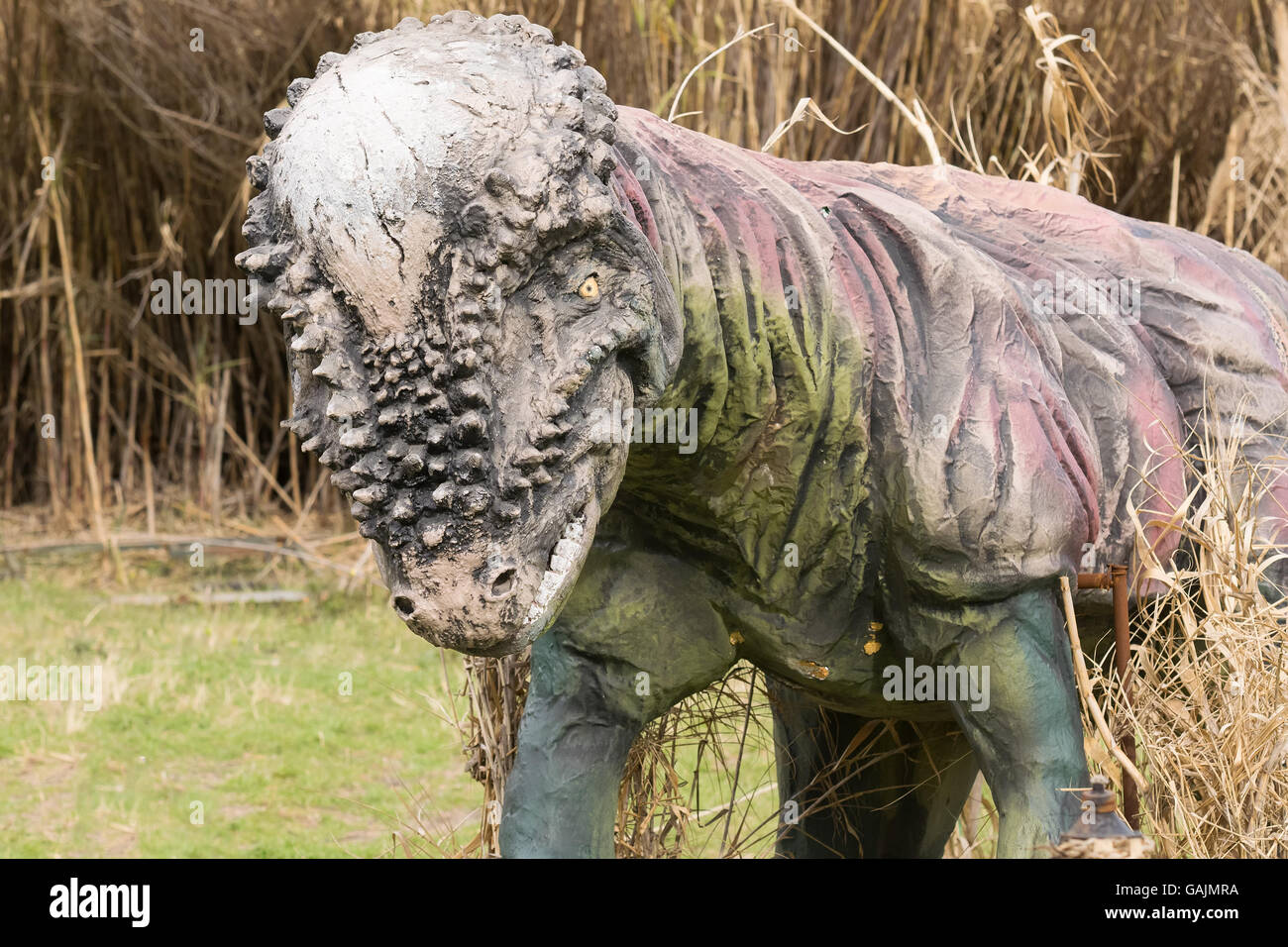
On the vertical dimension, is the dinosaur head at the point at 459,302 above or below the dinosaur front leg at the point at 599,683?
above

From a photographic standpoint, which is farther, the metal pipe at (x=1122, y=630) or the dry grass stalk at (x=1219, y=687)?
the dry grass stalk at (x=1219, y=687)

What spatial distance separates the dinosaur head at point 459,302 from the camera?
1.36m

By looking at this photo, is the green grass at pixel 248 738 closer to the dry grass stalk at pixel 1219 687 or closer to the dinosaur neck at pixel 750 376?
the dry grass stalk at pixel 1219 687

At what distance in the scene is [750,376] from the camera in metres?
1.68

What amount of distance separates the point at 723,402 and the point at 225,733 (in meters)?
2.88

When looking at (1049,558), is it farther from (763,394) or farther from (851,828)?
(851,828)

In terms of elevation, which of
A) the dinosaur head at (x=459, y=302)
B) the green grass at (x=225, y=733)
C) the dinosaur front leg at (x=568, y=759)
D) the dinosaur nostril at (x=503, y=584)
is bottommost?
the green grass at (x=225, y=733)

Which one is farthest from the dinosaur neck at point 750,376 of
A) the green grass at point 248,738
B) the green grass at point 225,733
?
the green grass at point 225,733

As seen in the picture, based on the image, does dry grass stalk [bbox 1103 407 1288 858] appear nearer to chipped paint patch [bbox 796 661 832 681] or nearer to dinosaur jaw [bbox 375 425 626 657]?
chipped paint patch [bbox 796 661 832 681]

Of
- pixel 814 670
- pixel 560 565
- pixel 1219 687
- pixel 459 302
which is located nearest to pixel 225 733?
pixel 814 670

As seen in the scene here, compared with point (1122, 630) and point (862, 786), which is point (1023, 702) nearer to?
point (1122, 630)

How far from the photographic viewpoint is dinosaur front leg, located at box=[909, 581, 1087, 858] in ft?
5.72

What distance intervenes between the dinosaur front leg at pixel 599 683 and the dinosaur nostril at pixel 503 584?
1.50 feet

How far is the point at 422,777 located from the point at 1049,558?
8.15 feet
